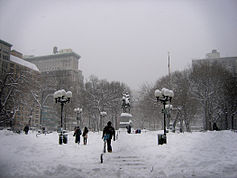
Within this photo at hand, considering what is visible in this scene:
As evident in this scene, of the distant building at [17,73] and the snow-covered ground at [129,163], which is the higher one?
the distant building at [17,73]

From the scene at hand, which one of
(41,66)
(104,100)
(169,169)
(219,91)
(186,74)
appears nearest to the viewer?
(169,169)

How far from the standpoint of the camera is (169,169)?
866cm

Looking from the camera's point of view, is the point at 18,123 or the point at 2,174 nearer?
the point at 2,174

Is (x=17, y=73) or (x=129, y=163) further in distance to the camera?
(x=17, y=73)

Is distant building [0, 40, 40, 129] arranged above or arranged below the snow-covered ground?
above

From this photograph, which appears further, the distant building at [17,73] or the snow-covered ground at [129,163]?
the distant building at [17,73]

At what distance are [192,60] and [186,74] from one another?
3069 millimetres

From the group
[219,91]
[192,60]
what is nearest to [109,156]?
[219,91]

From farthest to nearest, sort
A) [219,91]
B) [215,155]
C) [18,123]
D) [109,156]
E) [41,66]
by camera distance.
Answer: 1. [41,66]
2. [18,123]
3. [219,91]
4. [109,156]
5. [215,155]

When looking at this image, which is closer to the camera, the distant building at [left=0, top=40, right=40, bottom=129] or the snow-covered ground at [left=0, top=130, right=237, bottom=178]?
the snow-covered ground at [left=0, top=130, right=237, bottom=178]

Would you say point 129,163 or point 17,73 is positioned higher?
point 17,73

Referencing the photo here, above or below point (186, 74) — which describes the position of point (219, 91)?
below

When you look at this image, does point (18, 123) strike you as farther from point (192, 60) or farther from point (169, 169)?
point (169, 169)

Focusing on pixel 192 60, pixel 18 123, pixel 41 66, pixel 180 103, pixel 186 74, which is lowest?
pixel 18 123
